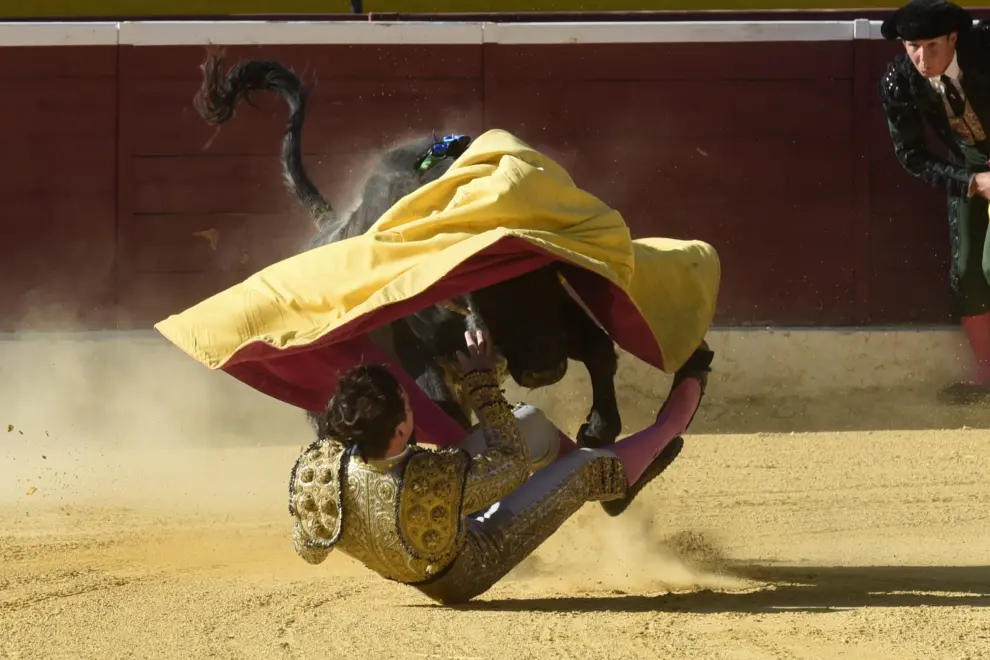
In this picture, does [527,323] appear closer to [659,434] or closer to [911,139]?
[659,434]

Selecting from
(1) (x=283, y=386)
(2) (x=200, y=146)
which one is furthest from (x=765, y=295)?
(1) (x=283, y=386)

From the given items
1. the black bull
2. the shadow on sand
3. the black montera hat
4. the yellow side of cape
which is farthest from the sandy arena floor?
the black montera hat

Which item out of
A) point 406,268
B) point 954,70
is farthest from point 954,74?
point 406,268

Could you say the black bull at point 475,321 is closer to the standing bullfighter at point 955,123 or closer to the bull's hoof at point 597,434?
the bull's hoof at point 597,434

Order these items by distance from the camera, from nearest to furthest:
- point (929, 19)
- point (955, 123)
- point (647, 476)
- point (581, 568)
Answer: point (647, 476), point (581, 568), point (929, 19), point (955, 123)

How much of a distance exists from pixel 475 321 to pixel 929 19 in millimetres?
2768

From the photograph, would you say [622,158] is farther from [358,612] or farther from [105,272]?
[358,612]

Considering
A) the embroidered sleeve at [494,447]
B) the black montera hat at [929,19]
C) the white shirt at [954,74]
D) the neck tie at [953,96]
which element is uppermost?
the black montera hat at [929,19]

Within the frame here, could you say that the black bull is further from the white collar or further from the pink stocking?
the white collar

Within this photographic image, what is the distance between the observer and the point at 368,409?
3.09 meters

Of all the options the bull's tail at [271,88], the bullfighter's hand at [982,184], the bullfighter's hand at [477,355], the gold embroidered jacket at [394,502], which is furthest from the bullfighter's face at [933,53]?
the gold embroidered jacket at [394,502]

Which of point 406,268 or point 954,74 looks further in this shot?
point 954,74

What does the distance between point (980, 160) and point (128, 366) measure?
11.1 ft

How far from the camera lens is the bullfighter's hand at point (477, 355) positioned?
335 cm
